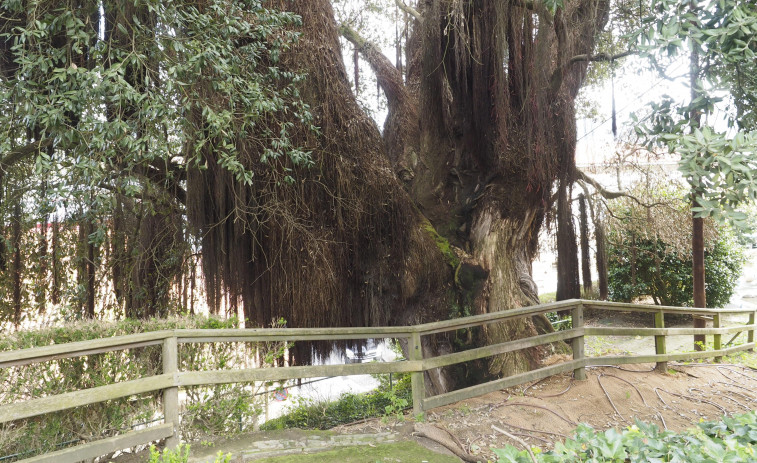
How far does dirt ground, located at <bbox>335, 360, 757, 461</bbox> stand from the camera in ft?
14.8

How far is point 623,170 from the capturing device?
12000 mm

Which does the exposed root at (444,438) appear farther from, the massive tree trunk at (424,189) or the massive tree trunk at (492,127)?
the massive tree trunk at (492,127)

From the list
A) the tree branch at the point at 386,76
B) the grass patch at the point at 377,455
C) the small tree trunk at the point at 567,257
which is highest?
the tree branch at the point at 386,76

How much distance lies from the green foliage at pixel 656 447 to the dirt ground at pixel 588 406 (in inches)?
54.2

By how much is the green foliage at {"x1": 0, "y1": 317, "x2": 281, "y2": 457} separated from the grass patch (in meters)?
0.73

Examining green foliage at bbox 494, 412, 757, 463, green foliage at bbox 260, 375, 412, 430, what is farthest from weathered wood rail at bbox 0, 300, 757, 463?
green foliage at bbox 260, 375, 412, 430

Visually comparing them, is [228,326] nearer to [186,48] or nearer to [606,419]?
[186,48]

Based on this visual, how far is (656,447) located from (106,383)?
10.6 feet

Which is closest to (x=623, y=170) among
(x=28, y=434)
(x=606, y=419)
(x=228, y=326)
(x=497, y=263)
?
(x=497, y=263)

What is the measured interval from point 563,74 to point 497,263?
8.16ft

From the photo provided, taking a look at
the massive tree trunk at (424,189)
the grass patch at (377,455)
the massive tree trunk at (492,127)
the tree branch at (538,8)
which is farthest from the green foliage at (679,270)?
the grass patch at (377,455)

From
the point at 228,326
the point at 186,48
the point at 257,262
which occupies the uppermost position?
the point at 186,48

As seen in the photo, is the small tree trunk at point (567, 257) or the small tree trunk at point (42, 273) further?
the small tree trunk at point (567, 257)

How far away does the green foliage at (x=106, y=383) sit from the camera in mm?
Answer: 3410
